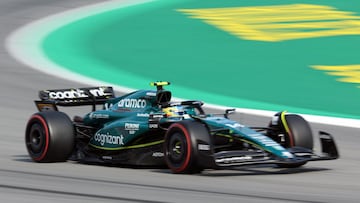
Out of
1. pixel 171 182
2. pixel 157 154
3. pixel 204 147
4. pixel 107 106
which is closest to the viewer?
pixel 171 182

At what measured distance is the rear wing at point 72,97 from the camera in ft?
40.6

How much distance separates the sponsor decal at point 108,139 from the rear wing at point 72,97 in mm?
901

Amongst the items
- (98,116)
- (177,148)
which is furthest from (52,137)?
(177,148)

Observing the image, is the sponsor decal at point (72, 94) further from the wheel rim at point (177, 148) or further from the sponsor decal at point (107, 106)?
the wheel rim at point (177, 148)

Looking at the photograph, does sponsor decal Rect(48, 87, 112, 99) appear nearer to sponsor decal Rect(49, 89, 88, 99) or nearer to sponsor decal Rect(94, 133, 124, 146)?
sponsor decal Rect(49, 89, 88, 99)

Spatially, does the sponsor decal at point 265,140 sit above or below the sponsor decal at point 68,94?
below

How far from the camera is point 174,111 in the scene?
11.4 m

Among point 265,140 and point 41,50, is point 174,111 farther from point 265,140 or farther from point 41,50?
point 41,50

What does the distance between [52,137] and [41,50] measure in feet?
31.9

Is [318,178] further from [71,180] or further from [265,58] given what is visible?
[265,58]

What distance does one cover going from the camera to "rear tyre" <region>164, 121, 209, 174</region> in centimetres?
1031

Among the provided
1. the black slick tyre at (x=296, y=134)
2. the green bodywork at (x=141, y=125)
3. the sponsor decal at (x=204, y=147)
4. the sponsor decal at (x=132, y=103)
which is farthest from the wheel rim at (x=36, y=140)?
the black slick tyre at (x=296, y=134)

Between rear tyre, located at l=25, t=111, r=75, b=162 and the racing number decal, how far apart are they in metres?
10.3

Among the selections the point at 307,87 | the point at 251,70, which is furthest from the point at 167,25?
the point at 307,87
